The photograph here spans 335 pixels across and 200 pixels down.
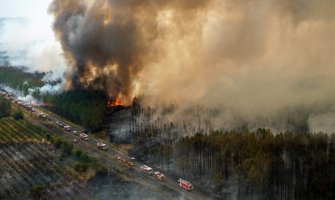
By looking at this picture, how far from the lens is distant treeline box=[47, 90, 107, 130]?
82312 mm

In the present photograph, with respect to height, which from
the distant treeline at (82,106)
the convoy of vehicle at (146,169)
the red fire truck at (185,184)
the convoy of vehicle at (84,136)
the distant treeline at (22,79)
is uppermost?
the distant treeline at (22,79)

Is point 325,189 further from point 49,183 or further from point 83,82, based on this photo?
point 83,82

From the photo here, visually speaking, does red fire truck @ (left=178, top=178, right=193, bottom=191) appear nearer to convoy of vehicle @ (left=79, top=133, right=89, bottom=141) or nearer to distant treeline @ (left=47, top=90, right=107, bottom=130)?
convoy of vehicle @ (left=79, top=133, right=89, bottom=141)

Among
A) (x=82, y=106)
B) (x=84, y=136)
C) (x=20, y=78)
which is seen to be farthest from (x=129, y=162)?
(x=20, y=78)

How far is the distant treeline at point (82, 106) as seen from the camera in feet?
270

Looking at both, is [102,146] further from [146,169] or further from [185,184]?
[185,184]

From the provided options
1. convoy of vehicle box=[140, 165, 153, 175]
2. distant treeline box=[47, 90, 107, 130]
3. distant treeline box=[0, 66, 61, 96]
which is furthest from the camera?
distant treeline box=[0, 66, 61, 96]

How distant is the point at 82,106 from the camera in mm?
88000

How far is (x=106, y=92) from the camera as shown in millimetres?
98500

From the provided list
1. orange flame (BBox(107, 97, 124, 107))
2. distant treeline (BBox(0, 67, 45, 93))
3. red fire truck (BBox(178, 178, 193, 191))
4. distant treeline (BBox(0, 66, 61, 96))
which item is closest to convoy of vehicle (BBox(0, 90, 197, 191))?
red fire truck (BBox(178, 178, 193, 191))

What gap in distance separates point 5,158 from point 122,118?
24.7 meters

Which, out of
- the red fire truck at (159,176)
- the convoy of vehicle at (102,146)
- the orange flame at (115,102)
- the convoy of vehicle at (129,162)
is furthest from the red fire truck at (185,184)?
the orange flame at (115,102)

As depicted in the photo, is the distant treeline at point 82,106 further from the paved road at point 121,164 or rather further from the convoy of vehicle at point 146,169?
the convoy of vehicle at point 146,169

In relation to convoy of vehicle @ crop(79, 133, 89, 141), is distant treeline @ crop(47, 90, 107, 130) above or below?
above
